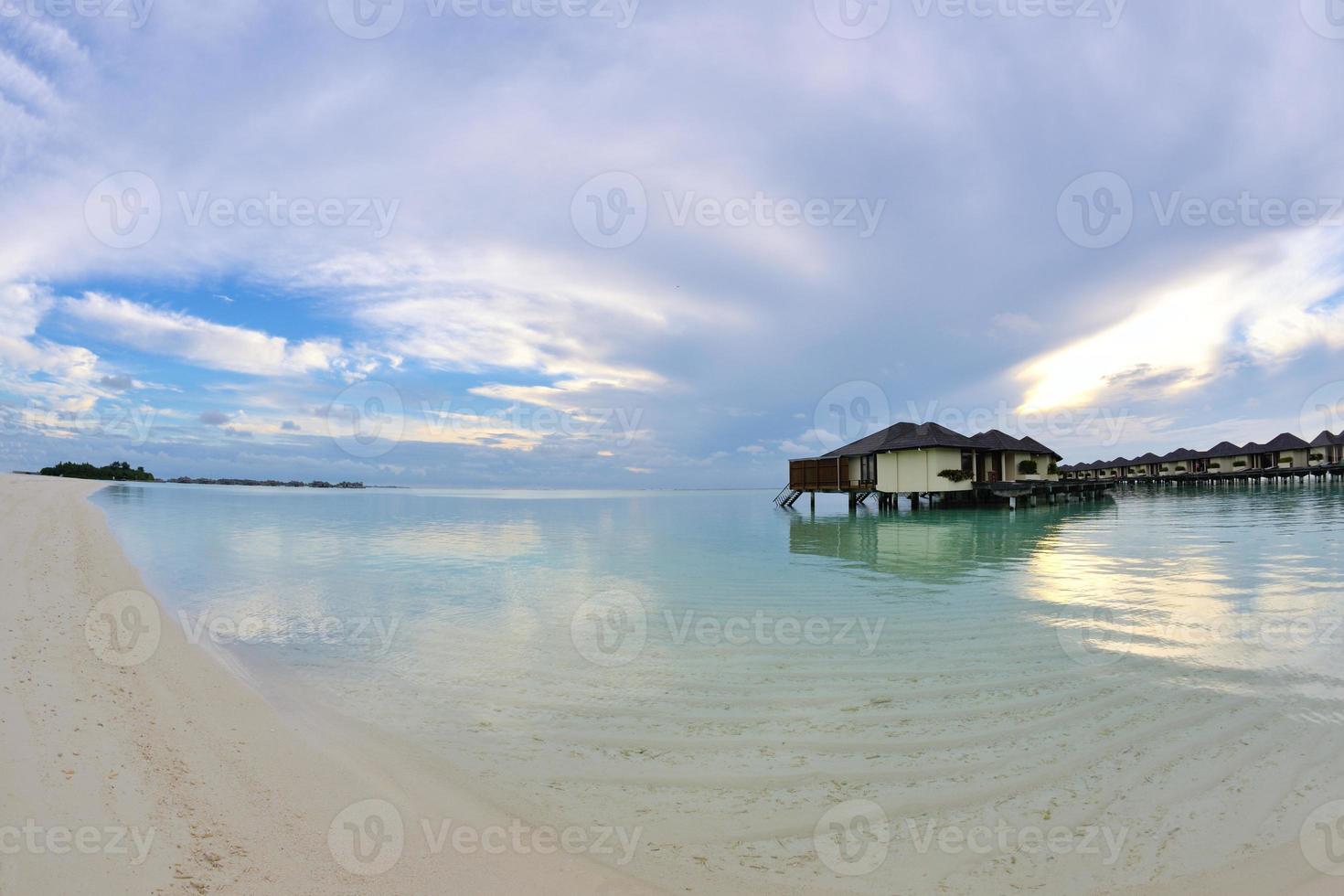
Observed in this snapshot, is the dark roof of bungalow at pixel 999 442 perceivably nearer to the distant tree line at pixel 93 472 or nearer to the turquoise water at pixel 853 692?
the turquoise water at pixel 853 692

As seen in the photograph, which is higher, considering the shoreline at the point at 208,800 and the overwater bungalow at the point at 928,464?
the overwater bungalow at the point at 928,464

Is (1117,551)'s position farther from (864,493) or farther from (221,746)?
(864,493)

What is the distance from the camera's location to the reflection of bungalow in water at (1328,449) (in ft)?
188

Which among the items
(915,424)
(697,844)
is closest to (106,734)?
(697,844)

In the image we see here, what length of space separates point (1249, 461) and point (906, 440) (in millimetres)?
58813

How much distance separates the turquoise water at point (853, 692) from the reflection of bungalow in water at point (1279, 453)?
66.1 m

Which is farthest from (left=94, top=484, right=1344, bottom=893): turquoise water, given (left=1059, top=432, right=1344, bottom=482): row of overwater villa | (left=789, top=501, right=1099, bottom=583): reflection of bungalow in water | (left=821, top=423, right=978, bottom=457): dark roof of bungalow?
(left=1059, top=432, right=1344, bottom=482): row of overwater villa

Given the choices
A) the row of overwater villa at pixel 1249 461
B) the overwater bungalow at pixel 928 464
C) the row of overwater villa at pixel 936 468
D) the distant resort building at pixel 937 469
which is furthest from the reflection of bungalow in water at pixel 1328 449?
the overwater bungalow at pixel 928 464

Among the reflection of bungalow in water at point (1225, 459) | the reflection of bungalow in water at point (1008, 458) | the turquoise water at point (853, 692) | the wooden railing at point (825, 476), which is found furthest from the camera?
the reflection of bungalow in water at point (1225, 459)

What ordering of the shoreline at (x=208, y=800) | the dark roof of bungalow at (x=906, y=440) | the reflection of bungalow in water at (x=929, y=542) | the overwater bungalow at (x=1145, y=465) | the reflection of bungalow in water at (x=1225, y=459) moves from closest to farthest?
the shoreline at (x=208, y=800) < the reflection of bungalow in water at (x=929, y=542) < the dark roof of bungalow at (x=906, y=440) < the reflection of bungalow in water at (x=1225, y=459) < the overwater bungalow at (x=1145, y=465)

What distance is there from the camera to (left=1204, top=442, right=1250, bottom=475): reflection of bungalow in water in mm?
66000

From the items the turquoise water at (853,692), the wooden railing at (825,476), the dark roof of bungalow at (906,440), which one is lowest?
the turquoise water at (853,692)

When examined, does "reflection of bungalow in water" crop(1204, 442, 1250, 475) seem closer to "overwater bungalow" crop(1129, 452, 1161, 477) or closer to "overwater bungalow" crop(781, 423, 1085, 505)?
"overwater bungalow" crop(1129, 452, 1161, 477)

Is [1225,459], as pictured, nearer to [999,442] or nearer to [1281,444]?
[1281,444]
